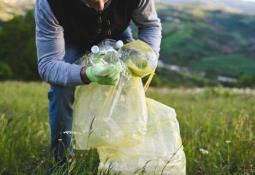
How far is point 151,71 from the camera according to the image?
3.37 m

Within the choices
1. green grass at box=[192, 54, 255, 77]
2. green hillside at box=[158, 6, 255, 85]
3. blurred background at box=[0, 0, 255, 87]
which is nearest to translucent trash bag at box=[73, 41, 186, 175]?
blurred background at box=[0, 0, 255, 87]

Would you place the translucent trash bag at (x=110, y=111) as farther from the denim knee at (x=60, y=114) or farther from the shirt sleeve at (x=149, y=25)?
the shirt sleeve at (x=149, y=25)

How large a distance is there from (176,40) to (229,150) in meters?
120

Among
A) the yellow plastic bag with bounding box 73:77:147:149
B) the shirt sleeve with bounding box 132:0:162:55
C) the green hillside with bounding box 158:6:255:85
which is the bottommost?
the green hillside with bounding box 158:6:255:85

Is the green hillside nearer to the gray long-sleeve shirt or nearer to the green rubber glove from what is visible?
the gray long-sleeve shirt

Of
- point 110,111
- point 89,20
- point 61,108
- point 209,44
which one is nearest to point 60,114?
point 61,108

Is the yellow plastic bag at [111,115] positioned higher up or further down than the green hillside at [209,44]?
higher up

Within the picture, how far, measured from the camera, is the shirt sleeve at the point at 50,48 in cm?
310

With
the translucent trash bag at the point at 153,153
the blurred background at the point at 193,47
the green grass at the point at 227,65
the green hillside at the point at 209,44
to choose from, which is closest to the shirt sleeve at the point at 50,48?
the translucent trash bag at the point at 153,153

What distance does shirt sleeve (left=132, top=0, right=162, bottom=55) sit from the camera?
11.4 ft

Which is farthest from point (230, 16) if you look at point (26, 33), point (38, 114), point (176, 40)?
point (38, 114)

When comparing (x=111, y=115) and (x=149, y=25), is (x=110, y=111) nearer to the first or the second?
(x=111, y=115)

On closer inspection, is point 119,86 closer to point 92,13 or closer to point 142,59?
point 142,59

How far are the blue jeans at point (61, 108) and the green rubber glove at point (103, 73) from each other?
1.42 ft
